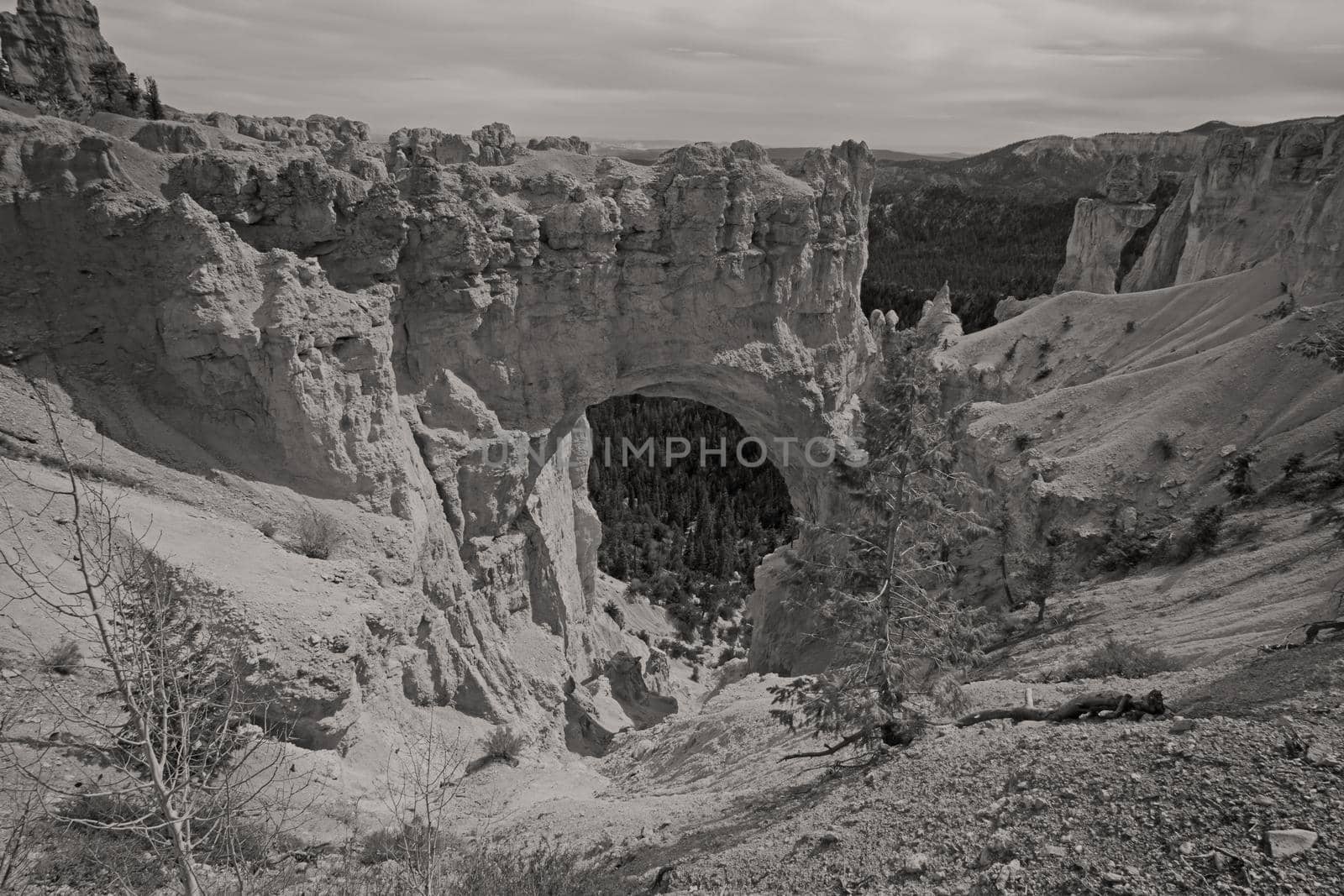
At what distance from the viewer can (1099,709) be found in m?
10.6

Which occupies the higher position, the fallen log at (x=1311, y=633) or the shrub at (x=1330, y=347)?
the shrub at (x=1330, y=347)

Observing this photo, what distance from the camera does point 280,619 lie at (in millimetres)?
13539

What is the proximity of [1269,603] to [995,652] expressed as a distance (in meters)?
6.20

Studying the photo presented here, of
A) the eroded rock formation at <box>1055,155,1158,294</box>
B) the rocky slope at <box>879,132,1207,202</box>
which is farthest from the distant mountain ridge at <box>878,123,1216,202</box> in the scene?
the eroded rock formation at <box>1055,155,1158,294</box>

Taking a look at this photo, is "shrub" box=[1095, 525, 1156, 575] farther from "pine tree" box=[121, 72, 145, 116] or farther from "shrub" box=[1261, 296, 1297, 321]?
"pine tree" box=[121, 72, 145, 116]

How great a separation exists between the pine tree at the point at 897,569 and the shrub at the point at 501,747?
8.88m

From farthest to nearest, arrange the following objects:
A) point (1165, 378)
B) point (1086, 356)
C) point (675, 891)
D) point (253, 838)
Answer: point (1086, 356) → point (1165, 378) → point (253, 838) → point (675, 891)

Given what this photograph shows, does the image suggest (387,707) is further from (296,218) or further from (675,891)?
(296,218)

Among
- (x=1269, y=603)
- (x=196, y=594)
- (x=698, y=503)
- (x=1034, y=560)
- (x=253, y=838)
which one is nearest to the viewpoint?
(x=253, y=838)

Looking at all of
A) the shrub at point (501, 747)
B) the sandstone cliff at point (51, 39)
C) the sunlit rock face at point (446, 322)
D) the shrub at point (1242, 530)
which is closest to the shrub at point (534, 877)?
the sunlit rock face at point (446, 322)

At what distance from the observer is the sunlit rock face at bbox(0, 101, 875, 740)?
16875 mm

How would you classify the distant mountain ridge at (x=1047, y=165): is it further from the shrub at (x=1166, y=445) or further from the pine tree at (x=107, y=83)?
the pine tree at (x=107, y=83)

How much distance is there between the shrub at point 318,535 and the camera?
16.4 m

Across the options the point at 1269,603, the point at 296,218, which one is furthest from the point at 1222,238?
A: the point at 296,218
